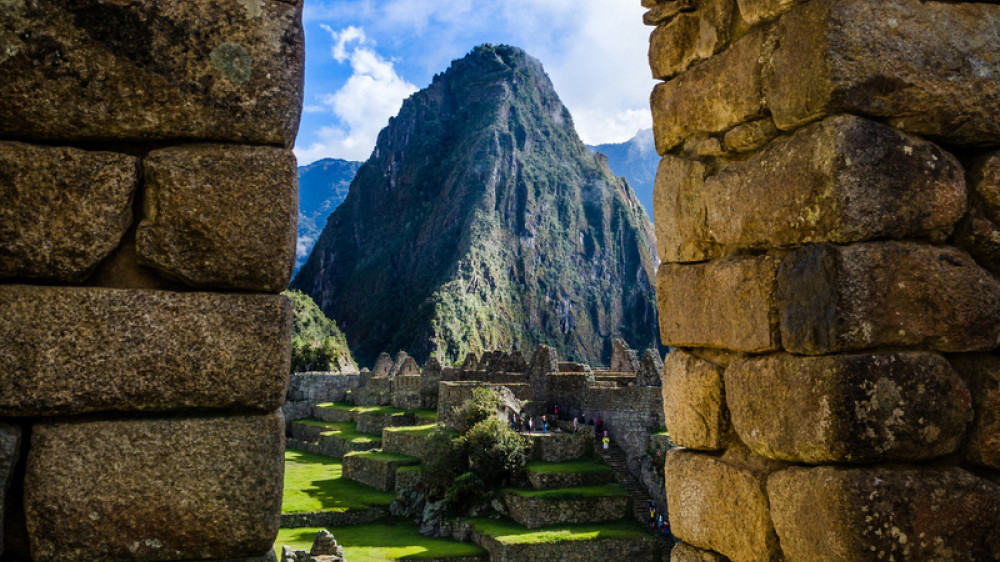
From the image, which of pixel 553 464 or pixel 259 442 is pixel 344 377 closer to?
pixel 553 464

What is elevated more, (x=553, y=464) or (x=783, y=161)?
(x=783, y=161)

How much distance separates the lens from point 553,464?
28250 millimetres

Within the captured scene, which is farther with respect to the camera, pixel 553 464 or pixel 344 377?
pixel 344 377

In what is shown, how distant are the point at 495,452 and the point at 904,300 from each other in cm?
2585

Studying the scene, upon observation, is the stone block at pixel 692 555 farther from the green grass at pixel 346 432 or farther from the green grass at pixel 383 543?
the green grass at pixel 346 432

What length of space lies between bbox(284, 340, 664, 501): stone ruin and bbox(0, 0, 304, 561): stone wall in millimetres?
24811

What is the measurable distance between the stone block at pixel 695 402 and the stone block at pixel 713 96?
1132 mm

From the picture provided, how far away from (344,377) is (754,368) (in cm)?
5355

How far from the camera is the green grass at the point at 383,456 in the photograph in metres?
32.8

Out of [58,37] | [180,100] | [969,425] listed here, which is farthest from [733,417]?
[58,37]

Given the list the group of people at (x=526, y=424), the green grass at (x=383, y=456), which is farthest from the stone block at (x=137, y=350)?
the green grass at (x=383, y=456)

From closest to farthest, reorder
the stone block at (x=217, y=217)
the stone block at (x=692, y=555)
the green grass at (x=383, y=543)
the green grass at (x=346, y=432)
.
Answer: the stone block at (x=217, y=217) < the stone block at (x=692, y=555) < the green grass at (x=383, y=543) < the green grass at (x=346, y=432)

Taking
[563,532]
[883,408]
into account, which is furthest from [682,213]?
[563,532]

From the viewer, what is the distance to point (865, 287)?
286cm
